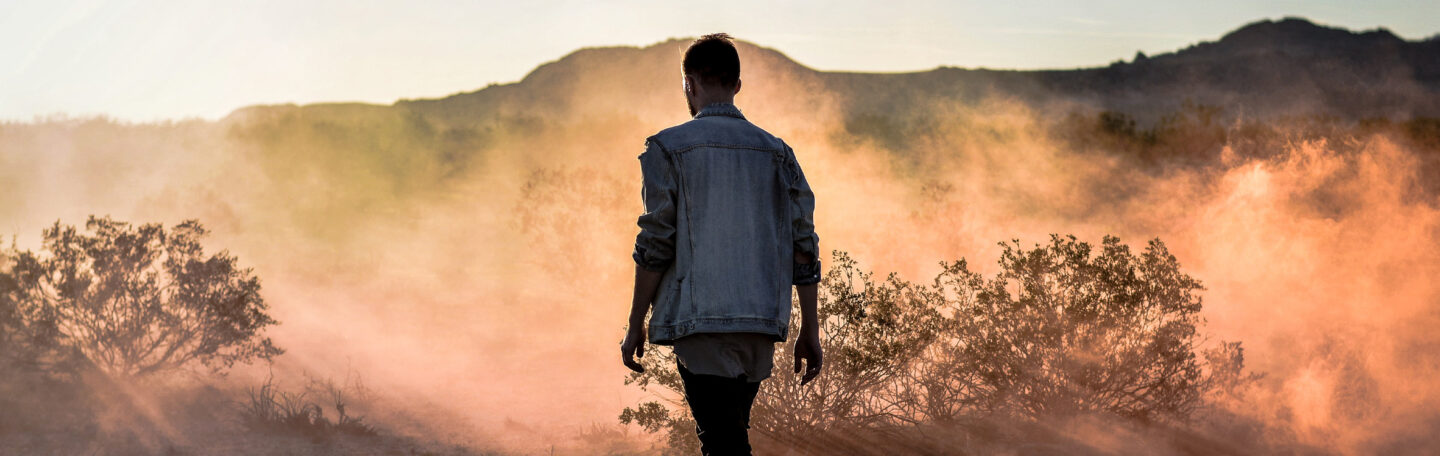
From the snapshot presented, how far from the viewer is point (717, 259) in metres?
3.24

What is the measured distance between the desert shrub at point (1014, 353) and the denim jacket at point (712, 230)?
368 centimetres

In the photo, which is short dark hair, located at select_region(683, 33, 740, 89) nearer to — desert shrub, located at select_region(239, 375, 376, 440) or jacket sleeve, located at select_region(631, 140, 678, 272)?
jacket sleeve, located at select_region(631, 140, 678, 272)

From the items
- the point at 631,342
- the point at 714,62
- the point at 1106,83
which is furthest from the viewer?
the point at 1106,83

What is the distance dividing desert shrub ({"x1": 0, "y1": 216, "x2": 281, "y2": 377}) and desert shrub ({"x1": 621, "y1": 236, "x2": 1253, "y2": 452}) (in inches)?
175

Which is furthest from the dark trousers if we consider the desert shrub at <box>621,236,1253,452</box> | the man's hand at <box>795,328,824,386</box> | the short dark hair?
the desert shrub at <box>621,236,1253,452</box>

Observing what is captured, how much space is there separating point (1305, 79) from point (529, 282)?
1906cm

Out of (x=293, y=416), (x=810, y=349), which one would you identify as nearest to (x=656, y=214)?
(x=810, y=349)

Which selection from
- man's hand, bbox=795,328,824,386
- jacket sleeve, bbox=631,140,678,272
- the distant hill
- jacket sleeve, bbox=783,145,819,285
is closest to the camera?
jacket sleeve, bbox=631,140,678,272

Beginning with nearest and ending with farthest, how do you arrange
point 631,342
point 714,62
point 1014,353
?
1. point 631,342
2. point 714,62
3. point 1014,353

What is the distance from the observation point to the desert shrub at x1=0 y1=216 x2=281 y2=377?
9.05 metres

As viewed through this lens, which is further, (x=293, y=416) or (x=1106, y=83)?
(x=1106, y=83)

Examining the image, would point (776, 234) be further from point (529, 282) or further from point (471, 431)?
point (529, 282)

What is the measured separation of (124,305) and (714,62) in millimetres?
7781

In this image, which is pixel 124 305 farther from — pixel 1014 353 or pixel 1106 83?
pixel 1106 83
